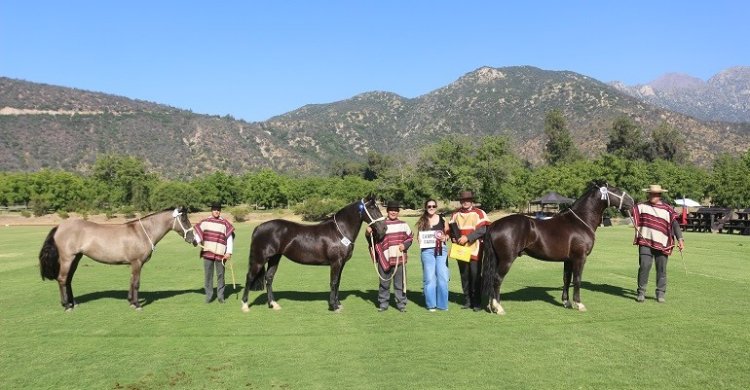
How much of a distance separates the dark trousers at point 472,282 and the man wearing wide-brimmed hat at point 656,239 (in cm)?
317

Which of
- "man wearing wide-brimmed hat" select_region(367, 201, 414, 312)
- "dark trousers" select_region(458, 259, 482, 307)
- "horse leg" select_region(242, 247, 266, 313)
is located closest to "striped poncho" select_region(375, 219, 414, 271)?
"man wearing wide-brimmed hat" select_region(367, 201, 414, 312)

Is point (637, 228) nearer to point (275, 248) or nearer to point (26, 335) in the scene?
point (275, 248)

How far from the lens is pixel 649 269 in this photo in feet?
31.8

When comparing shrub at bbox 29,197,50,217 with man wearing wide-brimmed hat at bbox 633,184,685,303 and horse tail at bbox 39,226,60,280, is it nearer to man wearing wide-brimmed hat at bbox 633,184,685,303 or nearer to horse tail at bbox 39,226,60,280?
horse tail at bbox 39,226,60,280

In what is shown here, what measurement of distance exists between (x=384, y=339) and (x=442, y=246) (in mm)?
2343

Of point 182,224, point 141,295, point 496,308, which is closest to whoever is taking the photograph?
point 496,308

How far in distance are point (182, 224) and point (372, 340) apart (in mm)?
4763

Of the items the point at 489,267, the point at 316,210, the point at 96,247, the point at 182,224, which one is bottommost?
the point at 316,210

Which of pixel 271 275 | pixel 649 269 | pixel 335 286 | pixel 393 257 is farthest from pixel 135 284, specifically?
pixel 649 269

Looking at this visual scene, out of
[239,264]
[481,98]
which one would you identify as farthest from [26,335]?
[481,98]

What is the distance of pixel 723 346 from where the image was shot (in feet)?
22.3

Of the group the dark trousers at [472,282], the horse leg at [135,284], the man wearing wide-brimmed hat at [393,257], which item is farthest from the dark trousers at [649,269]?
the horse leg at [135,284]

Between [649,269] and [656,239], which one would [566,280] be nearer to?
[649,269]

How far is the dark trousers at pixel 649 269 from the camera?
9.75 meters
